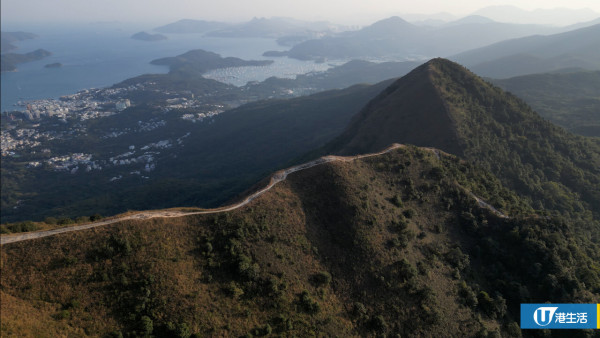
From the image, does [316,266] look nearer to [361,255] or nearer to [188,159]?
[361,255]

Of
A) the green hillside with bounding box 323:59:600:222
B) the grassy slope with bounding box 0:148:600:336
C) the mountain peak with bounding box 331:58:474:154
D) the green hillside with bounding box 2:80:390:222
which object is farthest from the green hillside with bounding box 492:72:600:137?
the grassy slope with bounding box 0:148:600:336

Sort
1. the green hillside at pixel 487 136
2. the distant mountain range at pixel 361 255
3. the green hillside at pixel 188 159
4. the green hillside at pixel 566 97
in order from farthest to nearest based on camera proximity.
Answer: the green hillside at pixel 566 97 < the green hillside at pixel 188 159 < the green hillside at pixel 487 136 < the distant mountain range at pixel 361 255

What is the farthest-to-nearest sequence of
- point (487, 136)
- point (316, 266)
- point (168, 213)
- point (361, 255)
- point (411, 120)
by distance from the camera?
point (411, 120) → point (487, 136) → point (361, 255) → point (316, 266) → point (168, 213)

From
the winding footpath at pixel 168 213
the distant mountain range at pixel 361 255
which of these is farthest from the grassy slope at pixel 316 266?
the winding footpath at pixel 168 213

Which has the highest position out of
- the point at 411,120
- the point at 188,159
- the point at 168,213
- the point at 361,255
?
the point at 411,120

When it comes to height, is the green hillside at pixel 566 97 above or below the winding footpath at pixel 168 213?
above

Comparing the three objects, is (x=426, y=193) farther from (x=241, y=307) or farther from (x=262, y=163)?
(x=262, y=163)

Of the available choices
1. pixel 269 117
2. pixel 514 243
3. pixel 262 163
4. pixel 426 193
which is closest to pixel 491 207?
pixel 514 243

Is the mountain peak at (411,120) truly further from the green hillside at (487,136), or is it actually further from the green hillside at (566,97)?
the green hillside at (566,97)

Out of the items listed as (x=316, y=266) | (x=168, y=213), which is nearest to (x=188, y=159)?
(x=168, y=213)

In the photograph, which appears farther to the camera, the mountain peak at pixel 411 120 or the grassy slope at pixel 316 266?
the mountain peak at pixel 411 120
